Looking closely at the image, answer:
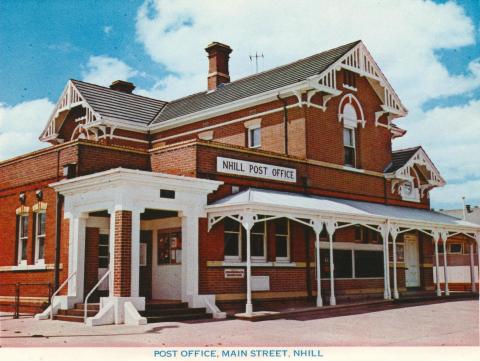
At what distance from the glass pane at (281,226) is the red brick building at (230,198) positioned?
1.8 inches

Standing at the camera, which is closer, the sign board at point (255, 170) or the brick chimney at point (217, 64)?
the sign board at point (255, 170)

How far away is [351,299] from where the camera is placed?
20359 mm

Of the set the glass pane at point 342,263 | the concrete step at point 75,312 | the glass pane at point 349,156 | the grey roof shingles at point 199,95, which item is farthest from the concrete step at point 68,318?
the glass pane at point 349,156

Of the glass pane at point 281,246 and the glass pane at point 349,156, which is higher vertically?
the glass pane at point 349,156

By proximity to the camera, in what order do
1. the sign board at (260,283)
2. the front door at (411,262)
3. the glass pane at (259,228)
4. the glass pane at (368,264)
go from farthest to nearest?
1. the front door at (411,262)
2. the glass pane at (368,264)
3. the glass pane at (259,228)
4. the sign board at (260,283)

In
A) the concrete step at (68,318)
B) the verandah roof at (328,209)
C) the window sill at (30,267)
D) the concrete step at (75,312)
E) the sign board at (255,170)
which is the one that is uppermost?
the sign board at (255,170)

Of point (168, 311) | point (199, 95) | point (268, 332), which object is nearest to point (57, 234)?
point (168, 311)

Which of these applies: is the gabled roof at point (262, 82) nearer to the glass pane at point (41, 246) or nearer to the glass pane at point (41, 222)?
the glass pane at point (41, 222)

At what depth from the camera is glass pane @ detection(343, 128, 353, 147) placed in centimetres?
2266

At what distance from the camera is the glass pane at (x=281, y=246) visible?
19.1m

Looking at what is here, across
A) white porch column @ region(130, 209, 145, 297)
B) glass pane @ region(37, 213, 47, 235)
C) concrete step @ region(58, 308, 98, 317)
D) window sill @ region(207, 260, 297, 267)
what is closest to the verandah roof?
window sill @ region(207, 260, 297, 267)

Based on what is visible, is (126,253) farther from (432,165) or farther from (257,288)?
(432,165)

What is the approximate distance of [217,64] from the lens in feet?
90.2

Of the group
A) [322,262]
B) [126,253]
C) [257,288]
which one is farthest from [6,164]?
[322,262]
